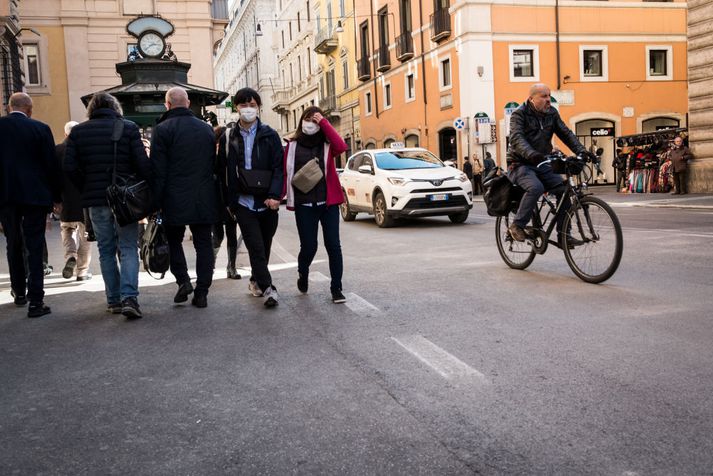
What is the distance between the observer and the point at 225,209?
22.5 ft

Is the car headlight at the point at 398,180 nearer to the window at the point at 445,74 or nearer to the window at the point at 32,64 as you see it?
the window at the point at 445,74

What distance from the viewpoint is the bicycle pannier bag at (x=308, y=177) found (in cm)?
658

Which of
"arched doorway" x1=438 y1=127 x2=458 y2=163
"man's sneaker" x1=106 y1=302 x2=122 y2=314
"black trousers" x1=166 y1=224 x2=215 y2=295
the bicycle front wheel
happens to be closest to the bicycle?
the bicycle front wheel

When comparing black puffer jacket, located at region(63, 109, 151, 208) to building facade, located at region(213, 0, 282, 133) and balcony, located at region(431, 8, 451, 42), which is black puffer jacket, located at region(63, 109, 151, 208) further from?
building facade, located at region(213, 0, 282, 133)

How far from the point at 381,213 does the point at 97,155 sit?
9545 millimetres

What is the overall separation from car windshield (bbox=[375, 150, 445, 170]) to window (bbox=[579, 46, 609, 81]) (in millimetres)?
18110

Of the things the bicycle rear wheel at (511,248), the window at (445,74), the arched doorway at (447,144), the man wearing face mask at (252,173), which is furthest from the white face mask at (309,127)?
the arched doorway at (447,144)

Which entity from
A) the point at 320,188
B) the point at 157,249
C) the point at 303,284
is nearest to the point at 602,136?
the point at 303,284

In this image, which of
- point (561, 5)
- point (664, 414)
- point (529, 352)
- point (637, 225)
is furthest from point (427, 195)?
point (561, 5)

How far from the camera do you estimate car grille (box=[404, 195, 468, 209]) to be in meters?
14.8

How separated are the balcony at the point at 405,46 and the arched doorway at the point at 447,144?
4.73 m

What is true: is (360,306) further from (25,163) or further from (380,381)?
(25,163)

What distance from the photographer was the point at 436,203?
14867 millimetres

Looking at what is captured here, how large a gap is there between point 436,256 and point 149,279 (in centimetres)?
351
